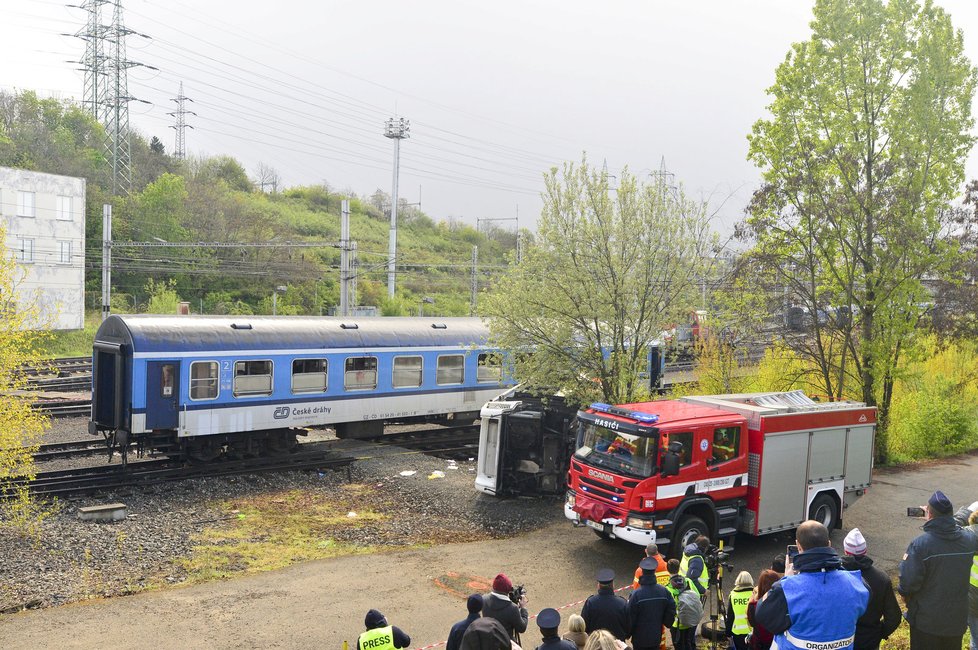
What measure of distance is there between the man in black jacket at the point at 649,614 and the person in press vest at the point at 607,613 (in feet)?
0.42

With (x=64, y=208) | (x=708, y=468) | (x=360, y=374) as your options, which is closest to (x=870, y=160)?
(x=708, y=468)

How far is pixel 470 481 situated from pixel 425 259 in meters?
56.2

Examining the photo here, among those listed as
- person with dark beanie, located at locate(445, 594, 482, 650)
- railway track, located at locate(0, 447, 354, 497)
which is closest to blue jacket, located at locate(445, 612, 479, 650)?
person with dark beanie, located at locate(445, 594, 482, 650)

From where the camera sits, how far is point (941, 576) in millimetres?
6453

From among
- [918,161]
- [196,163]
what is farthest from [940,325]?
[196,163]

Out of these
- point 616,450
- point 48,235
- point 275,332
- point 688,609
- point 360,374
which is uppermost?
point 48,235

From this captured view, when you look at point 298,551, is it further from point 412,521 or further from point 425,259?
point 425,259

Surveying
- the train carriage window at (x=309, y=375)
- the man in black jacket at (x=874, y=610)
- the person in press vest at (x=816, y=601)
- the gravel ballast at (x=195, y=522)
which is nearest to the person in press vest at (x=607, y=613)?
the man in black jacket at (x=874, y=610)

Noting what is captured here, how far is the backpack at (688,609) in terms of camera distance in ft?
25.6

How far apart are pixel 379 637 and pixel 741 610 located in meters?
3.70

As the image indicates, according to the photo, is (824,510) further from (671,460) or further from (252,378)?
(252,378)

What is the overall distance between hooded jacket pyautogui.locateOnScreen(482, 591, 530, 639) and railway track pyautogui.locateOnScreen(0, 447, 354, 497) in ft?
37.1

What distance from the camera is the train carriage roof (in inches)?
673

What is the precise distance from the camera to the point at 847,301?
19.7 m
